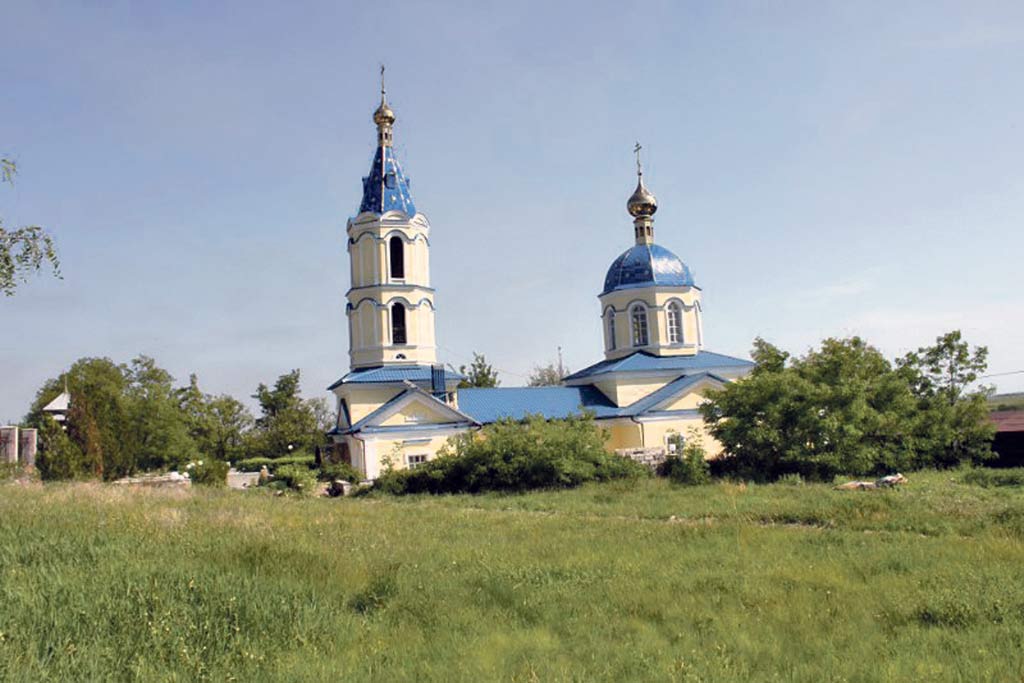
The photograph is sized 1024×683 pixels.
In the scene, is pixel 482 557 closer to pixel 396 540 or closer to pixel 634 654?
pixel 396 540

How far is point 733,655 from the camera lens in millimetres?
5988

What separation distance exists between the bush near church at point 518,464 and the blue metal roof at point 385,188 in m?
10.8

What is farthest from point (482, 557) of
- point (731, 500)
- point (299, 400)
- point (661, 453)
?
point (299, 400)

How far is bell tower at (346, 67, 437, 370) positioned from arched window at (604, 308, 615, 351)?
8.24m

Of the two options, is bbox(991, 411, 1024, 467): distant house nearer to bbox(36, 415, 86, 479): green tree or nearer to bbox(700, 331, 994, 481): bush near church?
bbox(700, 331, 994, 481): bush near church

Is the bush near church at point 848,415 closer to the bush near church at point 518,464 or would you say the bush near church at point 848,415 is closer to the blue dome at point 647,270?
the bush near church at point 518,464

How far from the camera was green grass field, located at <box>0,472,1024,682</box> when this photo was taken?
5.64m

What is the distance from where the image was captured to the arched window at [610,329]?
32375 millimetres

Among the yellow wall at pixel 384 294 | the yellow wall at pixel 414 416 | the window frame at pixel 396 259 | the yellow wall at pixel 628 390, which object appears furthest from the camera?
the yellow wall at pixel 628 390

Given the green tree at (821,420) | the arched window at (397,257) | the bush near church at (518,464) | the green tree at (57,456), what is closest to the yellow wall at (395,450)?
the bush near church at (518,464)

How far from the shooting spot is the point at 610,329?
32.6 m

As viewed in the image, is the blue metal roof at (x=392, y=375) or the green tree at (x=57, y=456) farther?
the blue metal roof at (x=392, y=375)

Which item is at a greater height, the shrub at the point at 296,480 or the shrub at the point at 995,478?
the shrub at the point at 296,480

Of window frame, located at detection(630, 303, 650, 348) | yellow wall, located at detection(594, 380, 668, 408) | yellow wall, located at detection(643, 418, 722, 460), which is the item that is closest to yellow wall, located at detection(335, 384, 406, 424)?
yellow wall, located at detection(594, 380, 668, 408)
